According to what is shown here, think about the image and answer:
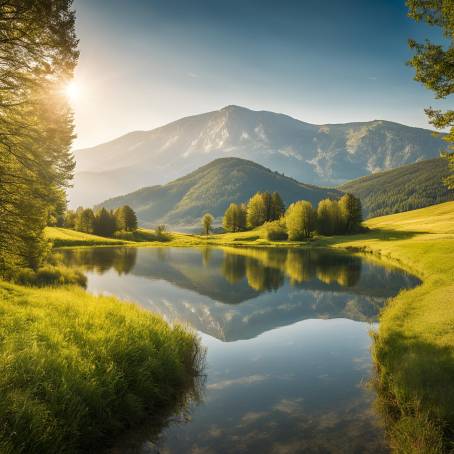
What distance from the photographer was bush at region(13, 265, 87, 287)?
27959 mm

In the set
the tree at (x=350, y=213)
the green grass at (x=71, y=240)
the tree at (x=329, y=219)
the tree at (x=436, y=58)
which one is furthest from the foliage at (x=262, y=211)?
the tree at (x=436, y=58)

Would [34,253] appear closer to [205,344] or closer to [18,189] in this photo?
[18,189]

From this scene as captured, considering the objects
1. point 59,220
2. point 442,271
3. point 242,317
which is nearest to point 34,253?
point 242,317

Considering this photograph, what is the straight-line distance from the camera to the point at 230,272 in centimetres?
5984

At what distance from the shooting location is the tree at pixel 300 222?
120 m

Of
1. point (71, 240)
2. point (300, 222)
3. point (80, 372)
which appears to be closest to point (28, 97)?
point (80, 372)

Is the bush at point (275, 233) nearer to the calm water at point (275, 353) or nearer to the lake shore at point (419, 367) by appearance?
the calm water at point (275, 353)

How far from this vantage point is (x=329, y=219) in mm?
126188

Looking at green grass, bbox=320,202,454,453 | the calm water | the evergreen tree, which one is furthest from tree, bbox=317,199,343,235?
green grass, bbox=320,202,454,453

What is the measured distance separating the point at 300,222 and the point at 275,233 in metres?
10.1

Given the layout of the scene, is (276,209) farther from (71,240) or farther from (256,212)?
(71,240)

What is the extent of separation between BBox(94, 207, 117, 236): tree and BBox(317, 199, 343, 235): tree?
77.0 meters

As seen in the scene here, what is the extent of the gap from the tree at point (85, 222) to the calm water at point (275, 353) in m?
77.6

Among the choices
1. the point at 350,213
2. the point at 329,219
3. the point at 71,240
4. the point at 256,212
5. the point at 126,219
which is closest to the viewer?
the point at 71,240
